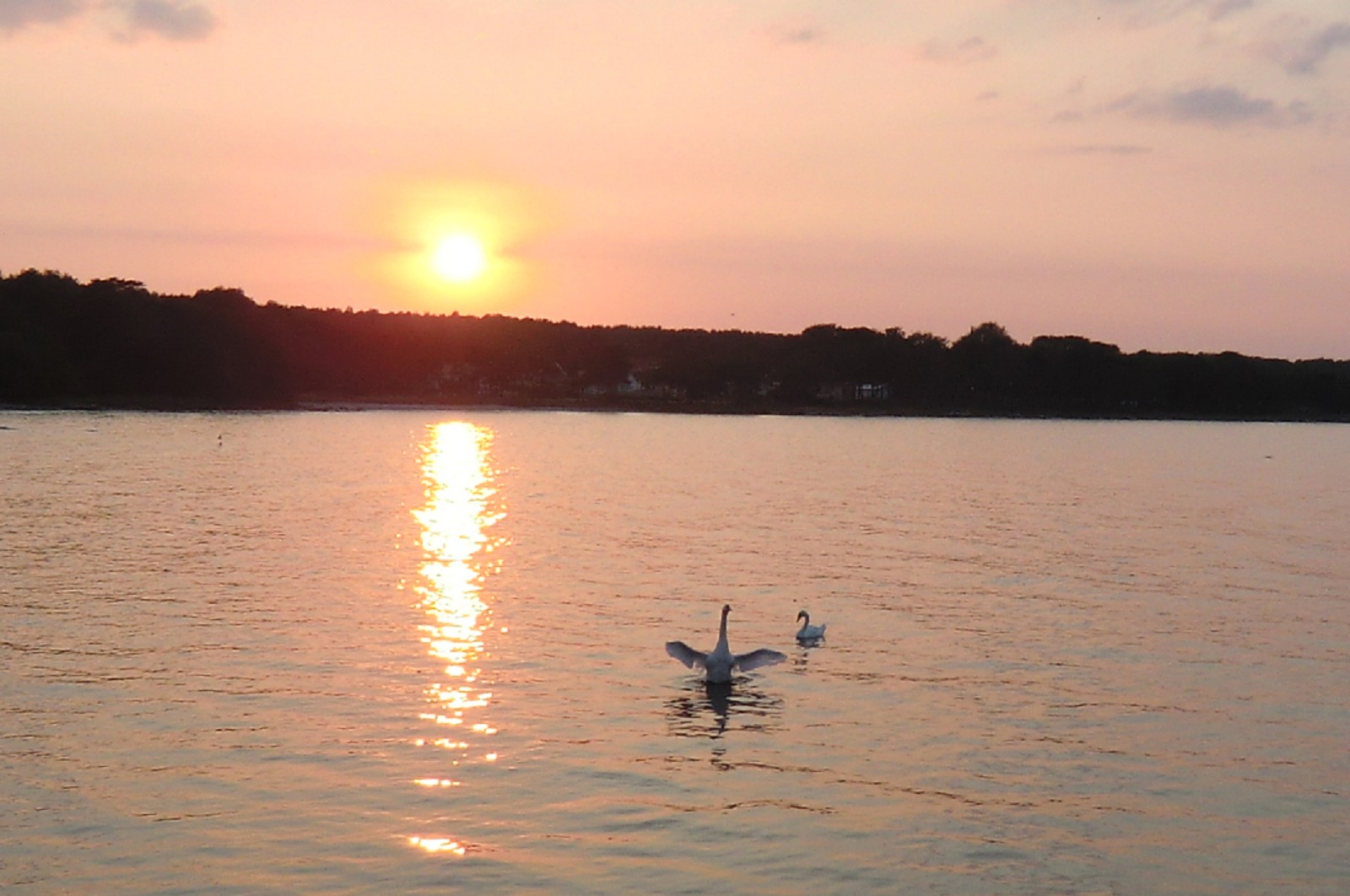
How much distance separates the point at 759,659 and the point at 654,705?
6.81 ft

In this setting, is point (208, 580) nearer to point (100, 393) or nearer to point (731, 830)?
point (731, 830)

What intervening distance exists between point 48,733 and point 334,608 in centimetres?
976

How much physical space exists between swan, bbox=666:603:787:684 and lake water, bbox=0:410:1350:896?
39 centimetres

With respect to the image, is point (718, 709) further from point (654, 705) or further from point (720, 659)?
point (720, 659)

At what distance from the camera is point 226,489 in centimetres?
5397

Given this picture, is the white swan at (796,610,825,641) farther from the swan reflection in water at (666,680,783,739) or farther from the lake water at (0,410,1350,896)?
the swan reflection in water at (666,680,783,739)

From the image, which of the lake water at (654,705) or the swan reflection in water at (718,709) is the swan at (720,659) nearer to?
the swan reflection in water at (718,709)

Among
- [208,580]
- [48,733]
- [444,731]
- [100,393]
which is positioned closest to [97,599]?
[208,580]

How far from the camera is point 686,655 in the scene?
68.2ft

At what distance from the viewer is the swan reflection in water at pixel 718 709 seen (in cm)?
1855

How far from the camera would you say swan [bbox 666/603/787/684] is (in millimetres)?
20703

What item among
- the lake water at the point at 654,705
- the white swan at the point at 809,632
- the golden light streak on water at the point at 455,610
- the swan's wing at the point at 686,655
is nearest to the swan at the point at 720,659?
the swan's wing at the point at 686,655

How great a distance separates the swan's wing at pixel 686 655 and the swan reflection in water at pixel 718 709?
13.4 inches

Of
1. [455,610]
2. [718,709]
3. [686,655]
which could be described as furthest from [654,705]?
[455,610]
